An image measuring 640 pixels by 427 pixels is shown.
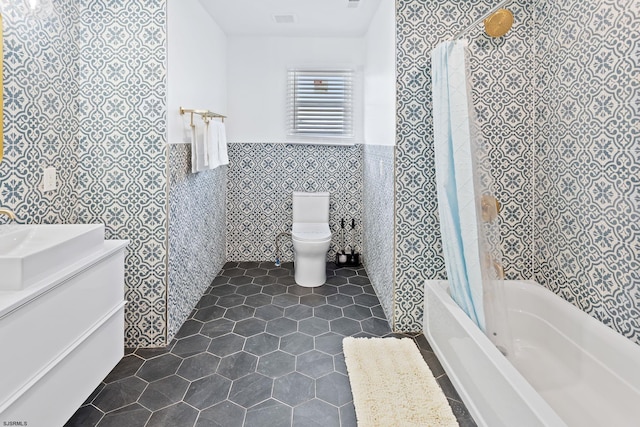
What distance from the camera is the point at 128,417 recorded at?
1800 millimetres

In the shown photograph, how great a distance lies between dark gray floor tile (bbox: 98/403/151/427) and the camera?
5.75 ft

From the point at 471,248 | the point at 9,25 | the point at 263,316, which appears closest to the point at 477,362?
the point at 471,248

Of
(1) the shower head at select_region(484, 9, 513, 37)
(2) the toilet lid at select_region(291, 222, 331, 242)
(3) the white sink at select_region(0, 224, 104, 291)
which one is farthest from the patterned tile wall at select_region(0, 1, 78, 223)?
(1) the shower head at select_region(484, 9, 513, 37)

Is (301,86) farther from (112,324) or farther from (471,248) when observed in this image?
(112,324)

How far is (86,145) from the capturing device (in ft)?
7.64

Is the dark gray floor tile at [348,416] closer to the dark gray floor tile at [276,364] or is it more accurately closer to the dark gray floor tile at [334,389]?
the dark gray floor tile at [334,389]

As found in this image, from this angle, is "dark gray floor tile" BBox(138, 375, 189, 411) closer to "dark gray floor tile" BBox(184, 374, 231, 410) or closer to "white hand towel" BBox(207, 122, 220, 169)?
"dark gray floor tile" BBox(184, 374, 231, 410)

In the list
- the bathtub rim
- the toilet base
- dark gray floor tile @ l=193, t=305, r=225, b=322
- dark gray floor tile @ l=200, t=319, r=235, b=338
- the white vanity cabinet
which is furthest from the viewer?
the toilet base

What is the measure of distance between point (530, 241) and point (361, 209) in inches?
73.9

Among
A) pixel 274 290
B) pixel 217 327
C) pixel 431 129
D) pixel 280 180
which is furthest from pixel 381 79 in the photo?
pixel 217 327

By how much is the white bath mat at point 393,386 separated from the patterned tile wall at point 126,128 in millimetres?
1355

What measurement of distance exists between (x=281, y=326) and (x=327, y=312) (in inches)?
16.1

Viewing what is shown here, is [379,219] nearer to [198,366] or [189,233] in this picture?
[189,233]

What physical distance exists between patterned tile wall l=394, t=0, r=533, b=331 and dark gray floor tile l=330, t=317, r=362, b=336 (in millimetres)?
289
